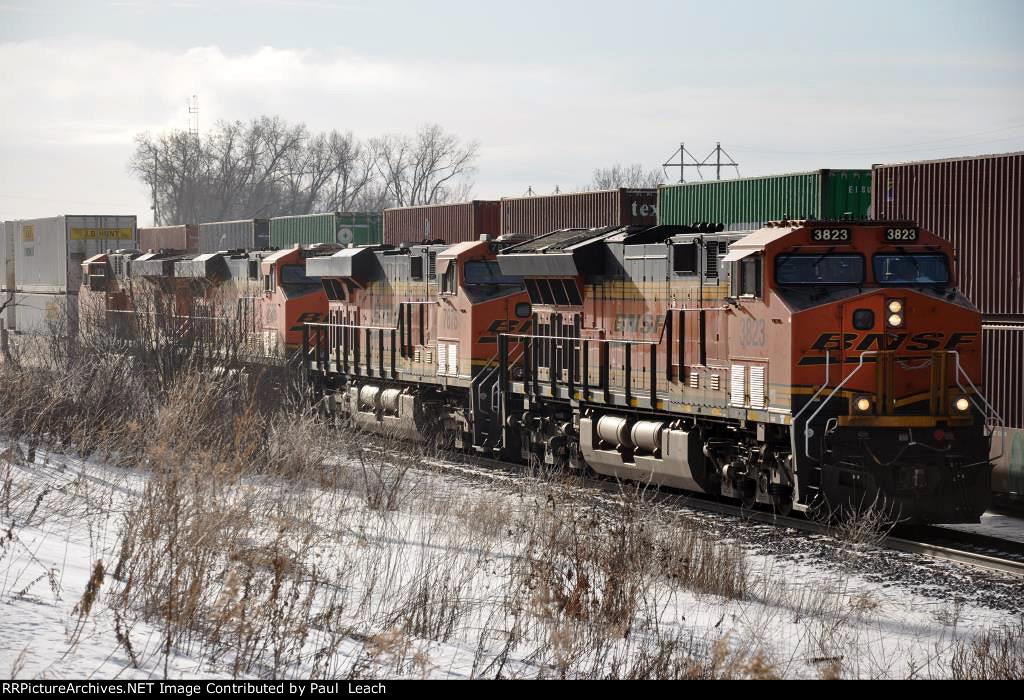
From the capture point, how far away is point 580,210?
2988cm

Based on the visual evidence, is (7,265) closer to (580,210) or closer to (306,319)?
(306,319)

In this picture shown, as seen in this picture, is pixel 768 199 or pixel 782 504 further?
pixel 768 199

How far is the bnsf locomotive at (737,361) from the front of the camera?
1399cm

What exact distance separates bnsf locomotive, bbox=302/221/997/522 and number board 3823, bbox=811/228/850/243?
0.03m

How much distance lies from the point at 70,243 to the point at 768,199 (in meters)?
24.1

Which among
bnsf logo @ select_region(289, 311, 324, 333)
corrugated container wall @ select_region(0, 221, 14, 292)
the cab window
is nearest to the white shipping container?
corrugated container wall @ select_region(0, 221, 14, 292)

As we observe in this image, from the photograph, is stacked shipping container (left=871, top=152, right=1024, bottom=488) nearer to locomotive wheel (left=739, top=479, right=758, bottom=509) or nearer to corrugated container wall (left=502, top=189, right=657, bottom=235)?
locomotive wheel (left=739, top=479, right=758, bottom=509)

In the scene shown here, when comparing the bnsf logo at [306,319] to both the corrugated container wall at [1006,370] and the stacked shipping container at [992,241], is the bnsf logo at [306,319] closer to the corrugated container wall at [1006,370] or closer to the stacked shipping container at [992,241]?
the stacked shipping container at [992,241]

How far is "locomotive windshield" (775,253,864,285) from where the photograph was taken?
14367 mm

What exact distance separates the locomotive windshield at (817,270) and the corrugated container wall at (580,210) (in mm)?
13260
